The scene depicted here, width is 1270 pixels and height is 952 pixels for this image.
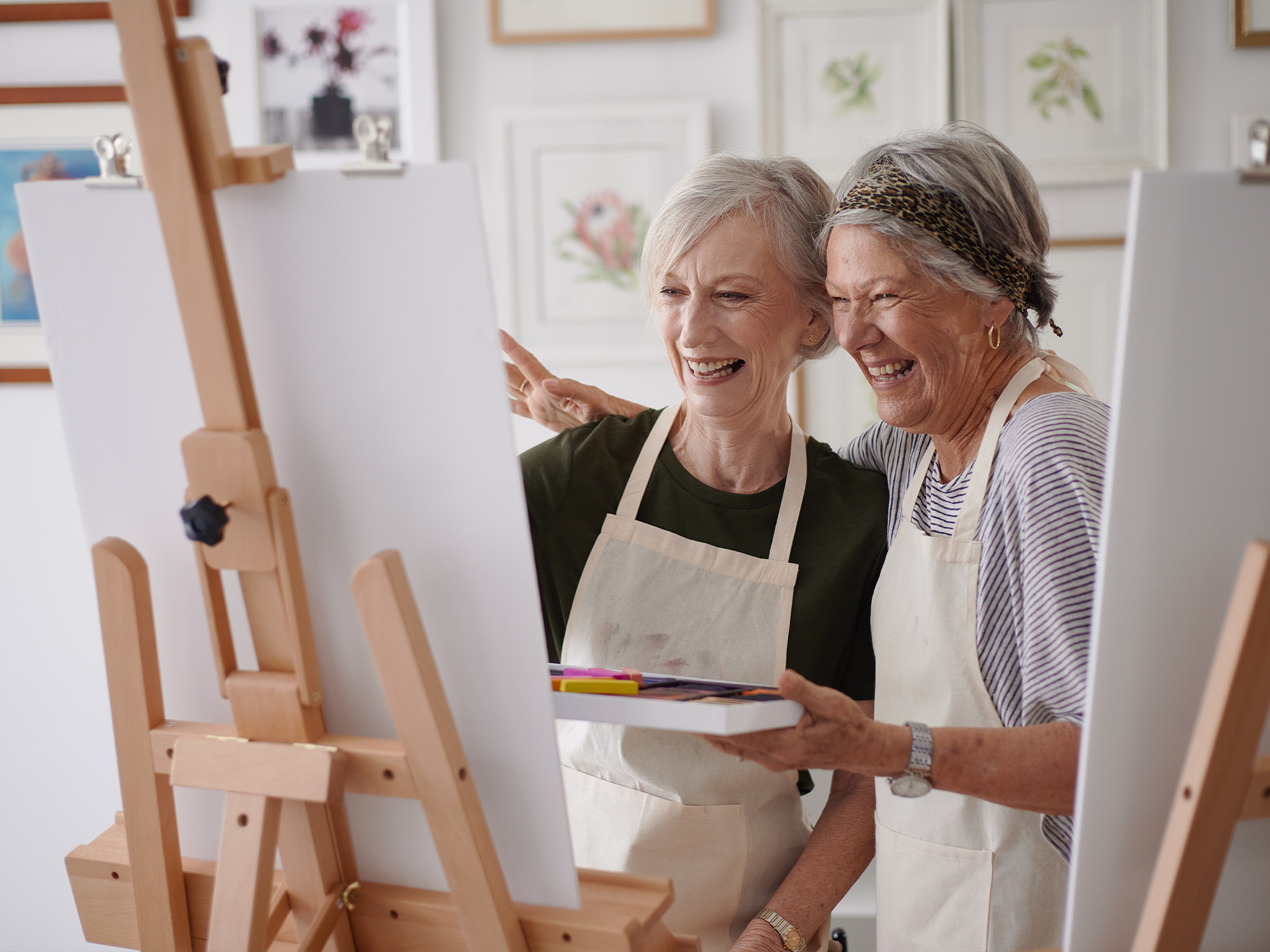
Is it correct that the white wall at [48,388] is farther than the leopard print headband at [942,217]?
Yes

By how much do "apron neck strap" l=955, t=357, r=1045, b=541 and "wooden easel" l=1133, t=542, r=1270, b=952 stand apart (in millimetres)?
390

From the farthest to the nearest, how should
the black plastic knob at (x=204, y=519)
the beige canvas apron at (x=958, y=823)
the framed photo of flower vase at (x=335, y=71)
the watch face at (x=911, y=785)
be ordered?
the framed photo of flower vase at (x=335, y=71), the beige canvas apron at (x=958, y=823), the watch face at (x=911, y=785), the black plastic knob at (x=204, y=519)

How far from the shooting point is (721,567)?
4.26 ft

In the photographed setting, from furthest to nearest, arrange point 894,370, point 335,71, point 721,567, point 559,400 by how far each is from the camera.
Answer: point 335,71 < point 559,400 < point 721,567 < point 894,370

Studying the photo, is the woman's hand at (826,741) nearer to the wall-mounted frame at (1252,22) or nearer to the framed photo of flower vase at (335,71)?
the framed photo of flower vase at (335,71)

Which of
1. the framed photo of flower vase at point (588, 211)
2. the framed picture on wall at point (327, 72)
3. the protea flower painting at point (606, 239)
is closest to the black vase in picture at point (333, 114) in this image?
the framed picture on wall at point (327, 72)

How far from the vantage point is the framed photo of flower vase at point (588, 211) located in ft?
7.51

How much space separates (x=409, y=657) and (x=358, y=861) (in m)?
0.27

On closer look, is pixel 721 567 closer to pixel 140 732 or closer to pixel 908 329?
pixel 908 329

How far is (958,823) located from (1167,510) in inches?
21.8

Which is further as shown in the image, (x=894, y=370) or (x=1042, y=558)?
(x=894, y=370)

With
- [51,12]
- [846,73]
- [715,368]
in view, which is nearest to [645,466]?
[715,368]

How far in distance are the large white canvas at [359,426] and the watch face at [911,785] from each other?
1.02 ft

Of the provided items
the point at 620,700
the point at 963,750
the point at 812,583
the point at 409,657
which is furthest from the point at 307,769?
the point at 812,583
